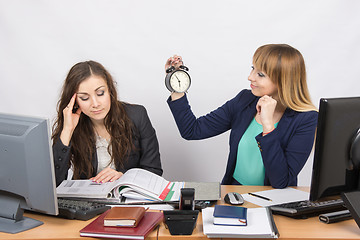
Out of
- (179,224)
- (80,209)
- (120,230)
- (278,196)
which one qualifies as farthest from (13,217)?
(278,196)

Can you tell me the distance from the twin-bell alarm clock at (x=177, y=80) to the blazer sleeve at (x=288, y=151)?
0.66 meters

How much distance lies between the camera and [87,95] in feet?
8.79

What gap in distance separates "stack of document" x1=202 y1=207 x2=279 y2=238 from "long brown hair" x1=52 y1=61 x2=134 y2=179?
1071 mm

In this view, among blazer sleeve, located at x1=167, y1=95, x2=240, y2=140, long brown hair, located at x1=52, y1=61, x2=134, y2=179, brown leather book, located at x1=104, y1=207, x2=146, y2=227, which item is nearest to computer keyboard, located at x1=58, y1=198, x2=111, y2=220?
brown leather book, located at x1=104, y1=207, x2=146, y2=227

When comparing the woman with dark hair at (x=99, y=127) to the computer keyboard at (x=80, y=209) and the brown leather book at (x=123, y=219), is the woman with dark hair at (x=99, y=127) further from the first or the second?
the brown leather book at (x=123, y=219)

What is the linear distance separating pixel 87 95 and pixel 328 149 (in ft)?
4.98

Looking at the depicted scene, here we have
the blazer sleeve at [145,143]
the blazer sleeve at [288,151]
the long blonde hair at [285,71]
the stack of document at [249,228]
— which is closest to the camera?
the stack of document at [249,228]

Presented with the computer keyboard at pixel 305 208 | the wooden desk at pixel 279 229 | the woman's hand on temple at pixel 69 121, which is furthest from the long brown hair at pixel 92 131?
the computer keyboard at pixel 305 208

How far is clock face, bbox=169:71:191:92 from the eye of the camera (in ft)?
9.18

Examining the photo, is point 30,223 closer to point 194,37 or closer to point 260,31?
point 194,37

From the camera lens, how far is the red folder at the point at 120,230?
5.68 feet

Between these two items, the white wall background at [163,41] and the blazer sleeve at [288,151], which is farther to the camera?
the white wall background at [163,41]

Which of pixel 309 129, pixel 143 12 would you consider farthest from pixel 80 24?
pixel 309 129

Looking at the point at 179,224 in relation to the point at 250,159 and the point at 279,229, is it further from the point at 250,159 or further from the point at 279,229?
the point at 250,159
